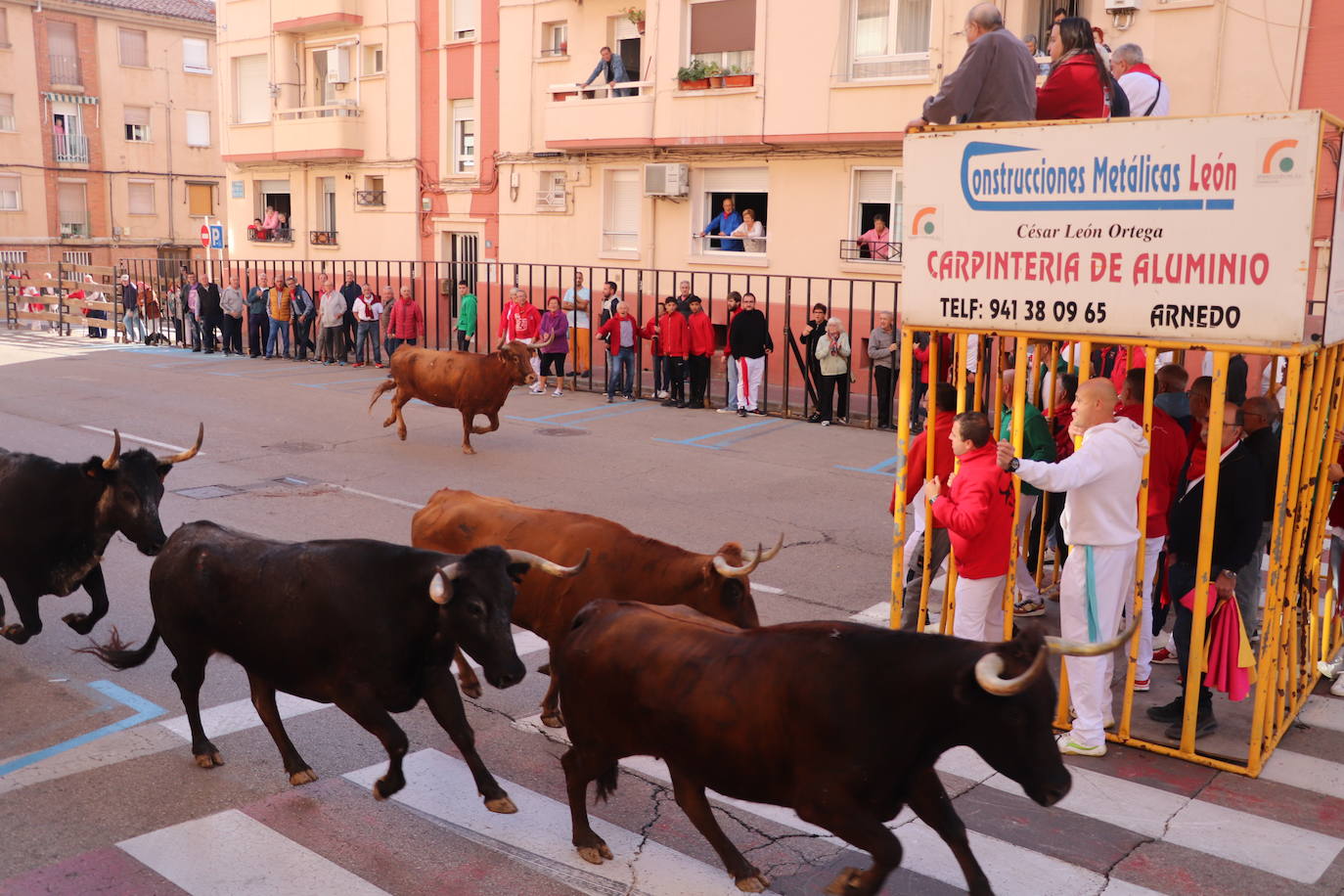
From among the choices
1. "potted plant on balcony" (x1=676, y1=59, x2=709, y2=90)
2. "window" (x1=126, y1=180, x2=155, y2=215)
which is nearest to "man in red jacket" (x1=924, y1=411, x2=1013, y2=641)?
"potted plant on balcony" (x1=676, y1=59, x2=709, y2=90)

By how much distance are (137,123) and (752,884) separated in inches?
1979

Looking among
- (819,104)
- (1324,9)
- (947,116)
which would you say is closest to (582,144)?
(819,104)

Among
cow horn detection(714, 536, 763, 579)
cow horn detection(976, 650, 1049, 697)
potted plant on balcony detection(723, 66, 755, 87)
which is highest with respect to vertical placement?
potted plant on balcony detection(723, 66, 755, 87)

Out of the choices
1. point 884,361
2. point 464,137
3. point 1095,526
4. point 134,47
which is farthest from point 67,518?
point 134,47

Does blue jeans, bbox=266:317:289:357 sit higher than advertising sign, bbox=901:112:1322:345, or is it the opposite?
advertising sign, bbox=901:112:1322:345

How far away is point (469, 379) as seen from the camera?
15.6m

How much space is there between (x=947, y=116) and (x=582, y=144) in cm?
1852

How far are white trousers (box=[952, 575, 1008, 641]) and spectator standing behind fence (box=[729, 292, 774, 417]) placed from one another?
12.0 metres

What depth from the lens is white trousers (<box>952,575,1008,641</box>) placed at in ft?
22.7

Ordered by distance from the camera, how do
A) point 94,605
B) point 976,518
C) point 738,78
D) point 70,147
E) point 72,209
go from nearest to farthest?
point 976,518, point 94,605, point 738,78, point 70,147, point 72,209

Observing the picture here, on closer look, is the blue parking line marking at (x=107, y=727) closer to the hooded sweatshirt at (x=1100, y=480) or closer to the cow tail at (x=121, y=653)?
the cow tail at (x=121, y=653)

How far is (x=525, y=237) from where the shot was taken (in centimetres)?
2708

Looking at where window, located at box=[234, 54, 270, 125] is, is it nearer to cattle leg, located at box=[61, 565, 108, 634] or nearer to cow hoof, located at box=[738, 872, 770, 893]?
cattle leg, located at box=[61, 565, 108, 634]

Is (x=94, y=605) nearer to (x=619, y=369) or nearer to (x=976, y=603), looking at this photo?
(x=976, y=603)
